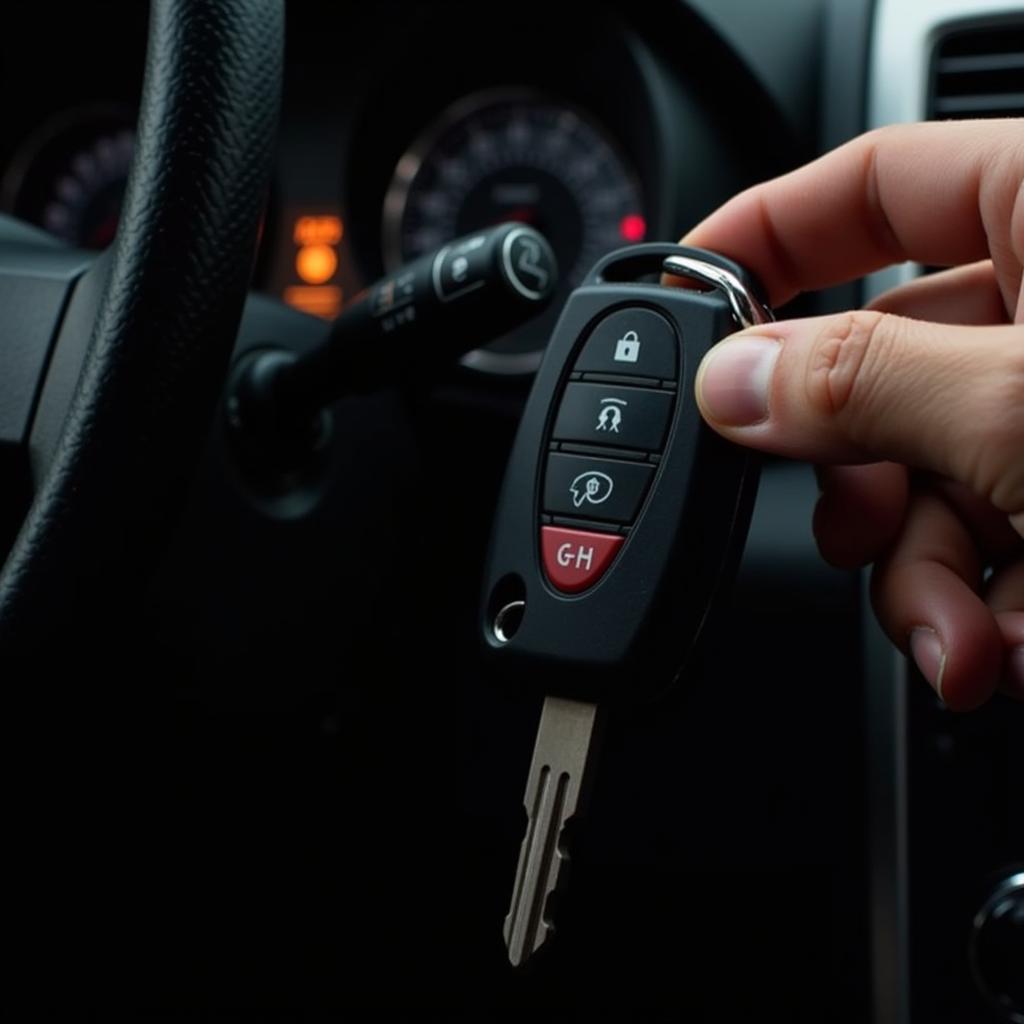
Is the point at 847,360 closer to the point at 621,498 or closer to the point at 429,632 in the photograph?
the point at 621,498

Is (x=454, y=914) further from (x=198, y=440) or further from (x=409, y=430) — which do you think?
(x=198, y=440)

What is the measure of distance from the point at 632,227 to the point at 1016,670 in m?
0.62

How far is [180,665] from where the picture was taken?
90 centimetres

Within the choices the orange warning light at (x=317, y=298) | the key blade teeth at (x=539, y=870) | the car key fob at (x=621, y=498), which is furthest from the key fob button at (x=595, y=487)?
the orange warning light at (x=317, y=298)

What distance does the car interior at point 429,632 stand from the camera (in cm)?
88

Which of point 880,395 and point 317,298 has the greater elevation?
point 880,395

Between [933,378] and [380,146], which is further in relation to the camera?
[380,146]

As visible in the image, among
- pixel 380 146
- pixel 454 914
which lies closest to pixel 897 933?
pixel 454 914

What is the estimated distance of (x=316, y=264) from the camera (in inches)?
49.6

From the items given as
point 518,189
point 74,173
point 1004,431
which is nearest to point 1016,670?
point 1004,431

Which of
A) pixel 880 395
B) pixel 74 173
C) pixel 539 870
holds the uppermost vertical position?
pixel 880 395

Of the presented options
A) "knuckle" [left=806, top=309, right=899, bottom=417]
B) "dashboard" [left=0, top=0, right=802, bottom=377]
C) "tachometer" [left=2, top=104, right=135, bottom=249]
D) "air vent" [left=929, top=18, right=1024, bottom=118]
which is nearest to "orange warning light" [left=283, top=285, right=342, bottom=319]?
"dashboard" [left=0, top=0, right=802, bottom=377]

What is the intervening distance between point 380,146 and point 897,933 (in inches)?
30.6

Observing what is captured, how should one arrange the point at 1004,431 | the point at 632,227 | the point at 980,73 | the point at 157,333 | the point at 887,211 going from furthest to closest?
the point at 632,227, the point at 980,73, the point at 887,211, the point at 157,333, the point at 1004,431
